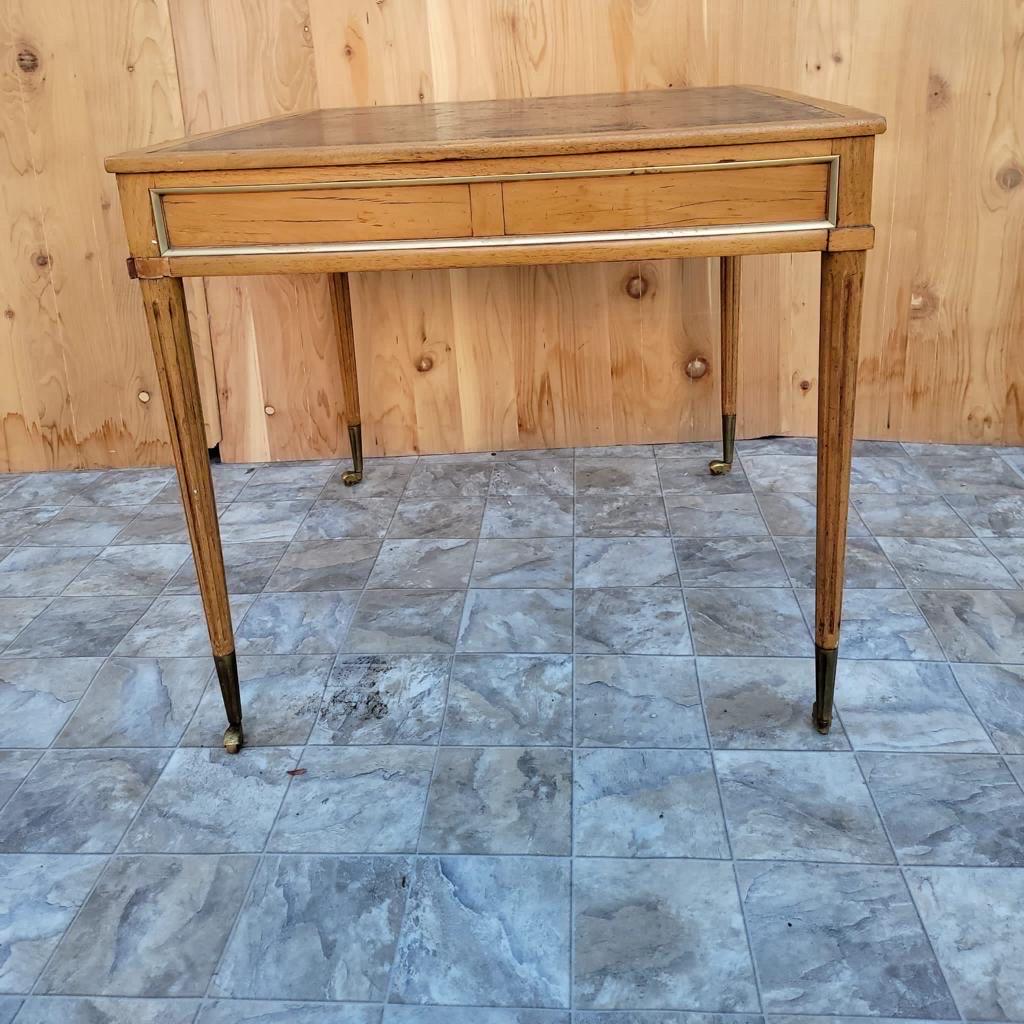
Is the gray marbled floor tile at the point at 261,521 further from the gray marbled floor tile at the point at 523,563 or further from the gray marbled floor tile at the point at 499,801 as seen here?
the gray marbled floor tile at the point at 499,801

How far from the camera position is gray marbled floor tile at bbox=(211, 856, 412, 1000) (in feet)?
3.55

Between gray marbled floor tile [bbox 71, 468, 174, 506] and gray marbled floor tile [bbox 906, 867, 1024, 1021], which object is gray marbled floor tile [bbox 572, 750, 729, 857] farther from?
gray marbled floor tile [bbox 71, 468, 174, 506]

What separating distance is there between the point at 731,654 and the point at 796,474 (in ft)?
2.61

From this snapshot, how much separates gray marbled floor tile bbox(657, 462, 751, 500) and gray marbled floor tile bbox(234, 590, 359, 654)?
0.78 metres

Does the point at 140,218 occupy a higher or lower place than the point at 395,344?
higher

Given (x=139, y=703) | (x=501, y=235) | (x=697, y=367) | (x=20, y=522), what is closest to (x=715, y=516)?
(x=697, y=367)

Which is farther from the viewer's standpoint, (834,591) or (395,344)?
(395,344)

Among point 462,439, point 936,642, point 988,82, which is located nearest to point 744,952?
point 936,642

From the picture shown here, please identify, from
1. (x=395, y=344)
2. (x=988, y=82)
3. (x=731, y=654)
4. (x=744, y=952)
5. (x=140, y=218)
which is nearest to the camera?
(x=744, y=952)

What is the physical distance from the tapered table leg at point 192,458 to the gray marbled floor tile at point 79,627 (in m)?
0.39

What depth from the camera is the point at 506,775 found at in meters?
1.38

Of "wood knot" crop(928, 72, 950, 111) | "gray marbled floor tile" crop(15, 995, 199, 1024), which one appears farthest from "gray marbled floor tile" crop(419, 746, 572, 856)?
"wood knot" crop(928, 72, 950, 111)

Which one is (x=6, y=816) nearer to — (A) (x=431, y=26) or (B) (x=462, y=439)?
(B) (x=462, y=439)

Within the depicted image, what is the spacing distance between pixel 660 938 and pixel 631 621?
2.27 feet
